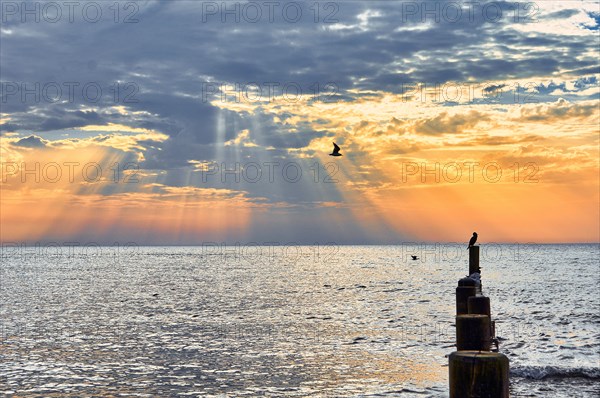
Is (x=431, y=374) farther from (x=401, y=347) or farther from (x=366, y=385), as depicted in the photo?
(x=401, y=347)

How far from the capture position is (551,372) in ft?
68.0

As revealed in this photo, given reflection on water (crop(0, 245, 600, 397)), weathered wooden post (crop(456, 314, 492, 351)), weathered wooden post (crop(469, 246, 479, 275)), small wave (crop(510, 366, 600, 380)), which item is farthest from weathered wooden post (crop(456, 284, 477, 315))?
weathered wooden post (crop(456, 314, 492, 351))

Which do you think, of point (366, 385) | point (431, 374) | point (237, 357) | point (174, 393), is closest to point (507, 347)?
point (431, 374)

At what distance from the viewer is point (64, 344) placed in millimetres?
27766

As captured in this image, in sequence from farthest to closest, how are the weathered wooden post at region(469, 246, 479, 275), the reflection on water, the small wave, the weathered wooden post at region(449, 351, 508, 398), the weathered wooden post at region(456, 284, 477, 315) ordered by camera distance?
the weathered wooden post at region(469, 246, 479, 275)
the small wave
the reflection on water
the weathered wooden post at region(456, 284, 477, 315)
the weathered wooden post at region(449, 351, 508, 398)

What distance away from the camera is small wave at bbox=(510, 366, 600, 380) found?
20.3m

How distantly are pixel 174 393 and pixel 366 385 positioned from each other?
6020 mm

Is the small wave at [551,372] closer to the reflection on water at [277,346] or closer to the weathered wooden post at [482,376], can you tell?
the reflection on water at [277,346]

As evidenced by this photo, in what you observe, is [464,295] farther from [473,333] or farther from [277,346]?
A: [277,346]

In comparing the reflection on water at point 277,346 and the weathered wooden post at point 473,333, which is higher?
the weathered wooden post at point 473,333

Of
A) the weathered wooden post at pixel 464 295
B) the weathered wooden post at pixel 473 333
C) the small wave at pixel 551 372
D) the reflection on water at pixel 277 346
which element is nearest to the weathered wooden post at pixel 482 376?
the weathered wooden post at pixel 473 333

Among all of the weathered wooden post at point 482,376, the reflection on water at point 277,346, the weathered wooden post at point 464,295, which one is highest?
the weathered wooden post at point 482,376

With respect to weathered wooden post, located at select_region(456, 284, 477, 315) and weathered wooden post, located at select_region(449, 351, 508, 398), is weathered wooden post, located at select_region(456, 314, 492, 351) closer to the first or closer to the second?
weathered wooden post, located at select_region(449, 351, 508, 398)

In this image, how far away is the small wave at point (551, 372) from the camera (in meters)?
20.3
